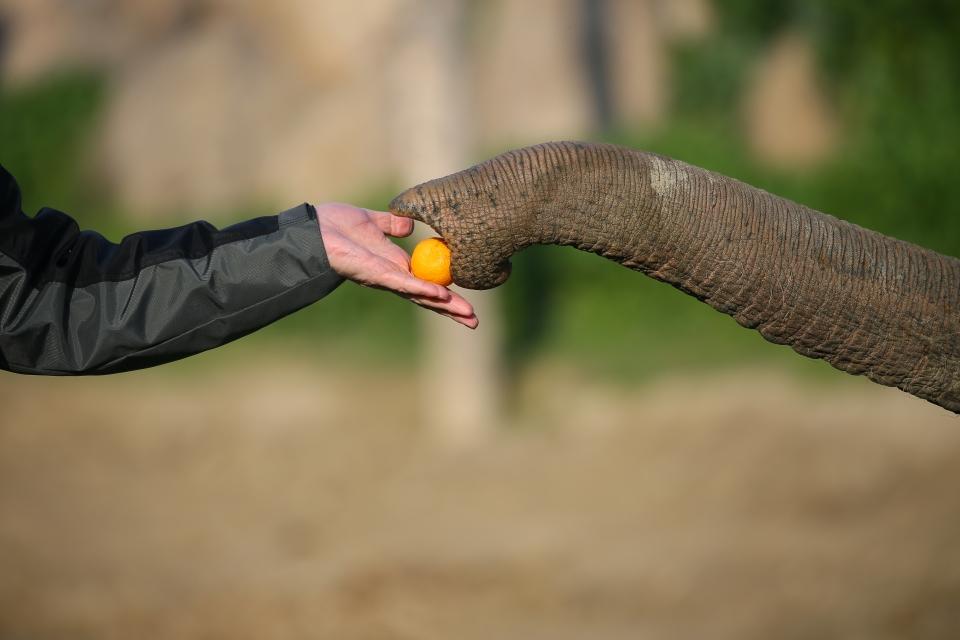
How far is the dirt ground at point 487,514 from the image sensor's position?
6371 mm

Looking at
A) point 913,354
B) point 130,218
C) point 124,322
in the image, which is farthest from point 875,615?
point 130,218

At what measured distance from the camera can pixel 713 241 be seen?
257 cm

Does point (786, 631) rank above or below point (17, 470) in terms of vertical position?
above

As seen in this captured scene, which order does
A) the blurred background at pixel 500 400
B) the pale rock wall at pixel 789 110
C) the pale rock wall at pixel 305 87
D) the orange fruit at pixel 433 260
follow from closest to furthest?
the orange fruit at pixel 433 260
the blurred background at pixel 500 400
the pale rock wall at pixel 789 110
the pale rock wall at pixel 305 87

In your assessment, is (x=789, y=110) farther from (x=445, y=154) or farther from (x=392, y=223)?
(x=392, y=223)

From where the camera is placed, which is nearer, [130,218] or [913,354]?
[913,354]

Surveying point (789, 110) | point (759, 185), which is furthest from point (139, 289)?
point (789, 110)

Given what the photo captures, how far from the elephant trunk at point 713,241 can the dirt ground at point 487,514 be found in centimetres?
353

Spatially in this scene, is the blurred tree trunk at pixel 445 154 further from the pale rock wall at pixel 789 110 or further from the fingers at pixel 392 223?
the fingers at pixel 392 223

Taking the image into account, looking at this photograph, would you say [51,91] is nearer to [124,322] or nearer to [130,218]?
[130,218]

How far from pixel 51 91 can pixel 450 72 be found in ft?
23.4

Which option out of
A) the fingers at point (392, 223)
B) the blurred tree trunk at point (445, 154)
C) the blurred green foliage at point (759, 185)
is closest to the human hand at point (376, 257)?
the fingers at point (392, 223)

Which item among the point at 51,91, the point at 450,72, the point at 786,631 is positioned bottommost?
the point at 786,631

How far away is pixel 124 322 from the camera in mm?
2551
